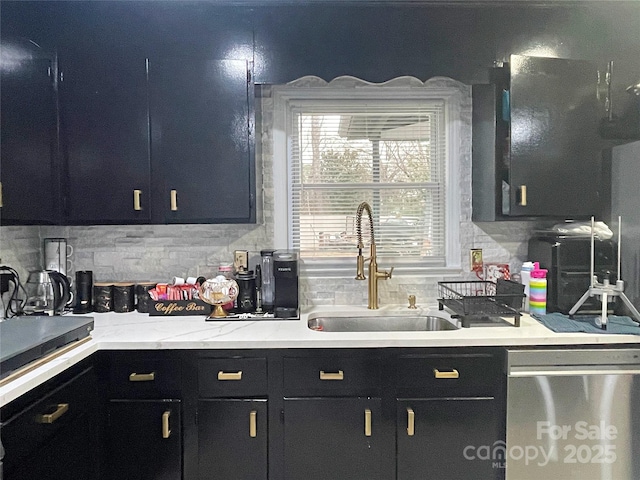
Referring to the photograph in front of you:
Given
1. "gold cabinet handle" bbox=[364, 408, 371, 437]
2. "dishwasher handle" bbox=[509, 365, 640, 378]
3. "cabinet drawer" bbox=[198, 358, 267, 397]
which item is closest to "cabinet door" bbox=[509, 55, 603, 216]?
"dishwasher handle" bbox=[509, 365, 640, 378]

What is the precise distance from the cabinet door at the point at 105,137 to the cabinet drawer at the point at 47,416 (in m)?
0.85

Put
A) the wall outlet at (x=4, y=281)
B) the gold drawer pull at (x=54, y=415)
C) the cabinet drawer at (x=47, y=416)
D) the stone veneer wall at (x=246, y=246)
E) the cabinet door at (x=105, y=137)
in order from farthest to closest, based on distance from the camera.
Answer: the stone veneer wall at (x=246, y=246) < the cabinet door at (x=105, y=137) < the wall outlet at (x=4, y=281) < the gold drawer pull at (x=54, y=415) < the cabinet drawer at (x=47, y=416)

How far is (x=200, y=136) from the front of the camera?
2279mm

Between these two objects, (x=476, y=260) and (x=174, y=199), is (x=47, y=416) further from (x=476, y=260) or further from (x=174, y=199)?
(x=476, y=260)

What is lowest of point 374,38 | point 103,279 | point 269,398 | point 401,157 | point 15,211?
point 269,398

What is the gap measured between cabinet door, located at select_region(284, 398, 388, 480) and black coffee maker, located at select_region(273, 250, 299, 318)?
1.74 ft

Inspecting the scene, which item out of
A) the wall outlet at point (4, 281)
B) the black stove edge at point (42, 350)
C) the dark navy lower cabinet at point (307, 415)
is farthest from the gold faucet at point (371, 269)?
the wall outlet at point (4, 281)

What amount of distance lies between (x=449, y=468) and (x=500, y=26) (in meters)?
2.13

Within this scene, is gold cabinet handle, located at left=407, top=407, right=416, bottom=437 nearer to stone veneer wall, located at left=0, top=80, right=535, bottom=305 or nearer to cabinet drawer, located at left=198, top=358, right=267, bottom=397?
cabinet drawer, located at left=198, top=358, right=267, bottom=397

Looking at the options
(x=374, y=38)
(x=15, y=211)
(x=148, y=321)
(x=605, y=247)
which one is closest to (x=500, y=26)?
(x=374, y=38)

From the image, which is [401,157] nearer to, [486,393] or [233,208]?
[233,208]

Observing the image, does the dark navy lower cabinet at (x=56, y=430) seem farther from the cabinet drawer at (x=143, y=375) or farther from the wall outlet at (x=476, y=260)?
the wall outlet at (x=476, y=260)

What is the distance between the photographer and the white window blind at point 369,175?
266cm

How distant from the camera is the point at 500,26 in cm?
228
